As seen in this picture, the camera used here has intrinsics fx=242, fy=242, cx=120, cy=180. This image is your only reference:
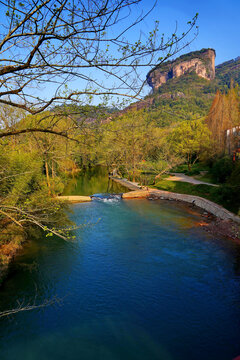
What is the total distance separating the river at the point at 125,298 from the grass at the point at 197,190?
258 inches

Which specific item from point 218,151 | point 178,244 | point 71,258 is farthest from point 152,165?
point 71,258

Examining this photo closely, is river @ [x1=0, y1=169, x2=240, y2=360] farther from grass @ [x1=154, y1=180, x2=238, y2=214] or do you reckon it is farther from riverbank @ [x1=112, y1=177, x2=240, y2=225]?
grass @ [x1=154, y1=180, x2=238, y2=214]

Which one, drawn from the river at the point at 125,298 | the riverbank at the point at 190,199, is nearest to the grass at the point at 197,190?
the riverbank at the point at 190,199

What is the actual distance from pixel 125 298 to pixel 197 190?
780 inches

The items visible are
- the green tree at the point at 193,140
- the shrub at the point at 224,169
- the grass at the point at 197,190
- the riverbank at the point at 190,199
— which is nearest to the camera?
the riverbank at the point at 190,199

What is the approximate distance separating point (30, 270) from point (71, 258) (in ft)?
7.03

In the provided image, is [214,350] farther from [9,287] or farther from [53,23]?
[53,23]

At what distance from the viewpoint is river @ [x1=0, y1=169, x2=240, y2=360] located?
7332mm

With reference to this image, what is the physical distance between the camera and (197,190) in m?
27.0

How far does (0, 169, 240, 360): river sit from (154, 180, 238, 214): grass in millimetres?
6557

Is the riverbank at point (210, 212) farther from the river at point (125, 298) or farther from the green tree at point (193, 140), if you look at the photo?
the green tree at point (193, 140)

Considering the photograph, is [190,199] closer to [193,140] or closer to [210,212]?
[210,212]

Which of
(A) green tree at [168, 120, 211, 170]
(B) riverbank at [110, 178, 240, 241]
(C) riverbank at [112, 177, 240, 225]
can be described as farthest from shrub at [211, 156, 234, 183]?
(A) green tree at [168, 120, 211, 170]

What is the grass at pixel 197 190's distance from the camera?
21250mm
